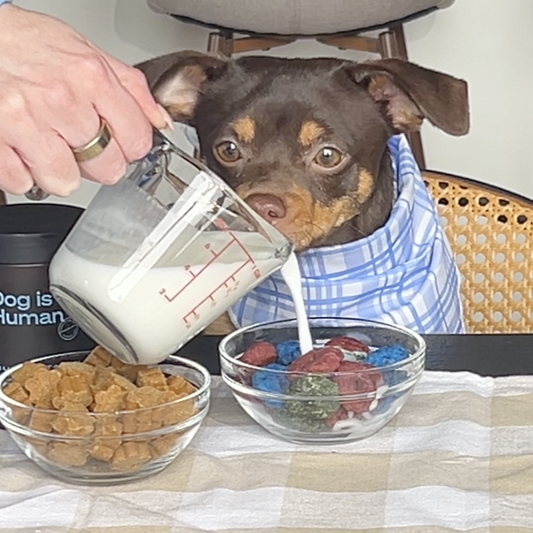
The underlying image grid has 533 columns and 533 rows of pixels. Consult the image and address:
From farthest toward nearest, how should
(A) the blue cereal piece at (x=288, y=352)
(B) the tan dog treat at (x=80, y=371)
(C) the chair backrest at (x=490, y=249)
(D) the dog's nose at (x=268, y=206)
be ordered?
(C) the chair backrest at (x=490, y=249) < (D) the dog's nose at (x=268, y=206) < (A) the blue cereal piece at (x=288, y=352) < (B) the tan dog treat at (x=80, y=371)

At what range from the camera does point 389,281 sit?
168 cm

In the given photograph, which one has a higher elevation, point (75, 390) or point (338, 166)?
point (75, 390)

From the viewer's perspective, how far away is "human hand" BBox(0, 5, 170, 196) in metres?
0.87

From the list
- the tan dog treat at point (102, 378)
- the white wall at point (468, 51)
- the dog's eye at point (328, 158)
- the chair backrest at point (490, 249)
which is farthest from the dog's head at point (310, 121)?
the white wall at point (468, 51)

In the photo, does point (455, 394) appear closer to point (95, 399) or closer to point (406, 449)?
point (406, 449)

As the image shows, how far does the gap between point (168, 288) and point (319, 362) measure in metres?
0.17

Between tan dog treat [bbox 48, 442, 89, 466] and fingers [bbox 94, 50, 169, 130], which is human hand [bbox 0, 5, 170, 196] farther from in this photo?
tan dog treat [bbox 48, 442, 89, 466]

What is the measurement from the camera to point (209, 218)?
0.91 meters

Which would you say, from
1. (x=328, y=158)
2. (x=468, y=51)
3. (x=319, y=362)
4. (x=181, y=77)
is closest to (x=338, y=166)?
(x=328, y=158)

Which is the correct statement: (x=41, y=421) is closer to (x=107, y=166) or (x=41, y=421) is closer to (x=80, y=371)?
(x=80, y=371)

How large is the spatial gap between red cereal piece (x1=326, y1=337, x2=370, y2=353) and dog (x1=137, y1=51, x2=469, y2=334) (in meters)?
0.47

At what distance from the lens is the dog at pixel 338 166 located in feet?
5.40

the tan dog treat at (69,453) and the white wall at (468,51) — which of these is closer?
the tan dog treat at (69,453)

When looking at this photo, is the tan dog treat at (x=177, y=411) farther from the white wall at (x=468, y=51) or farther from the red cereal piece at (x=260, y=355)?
the white wall at (x=468, y=51)
